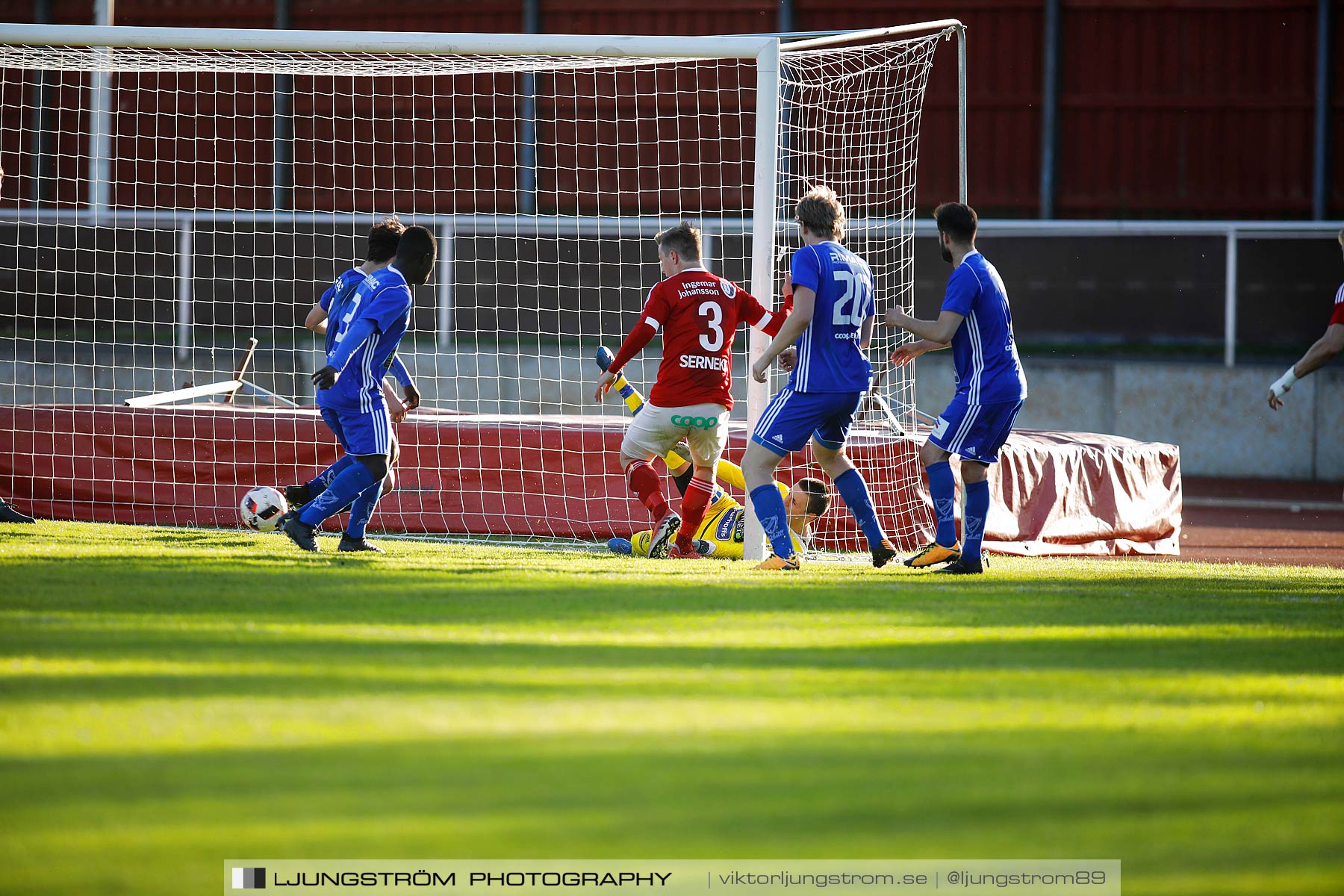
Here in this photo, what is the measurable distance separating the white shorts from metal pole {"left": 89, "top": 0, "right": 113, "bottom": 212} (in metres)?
4.60

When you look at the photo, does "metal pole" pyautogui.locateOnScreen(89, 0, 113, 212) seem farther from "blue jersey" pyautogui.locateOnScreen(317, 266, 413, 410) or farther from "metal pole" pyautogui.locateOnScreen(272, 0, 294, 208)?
"blue jersey" pyautogui.locateOnScreen(317, 266, 413, 410)

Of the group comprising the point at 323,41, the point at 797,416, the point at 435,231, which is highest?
the point at 435,231

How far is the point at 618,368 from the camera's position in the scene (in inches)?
279

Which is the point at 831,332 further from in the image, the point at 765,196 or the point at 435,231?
the point at 435,231

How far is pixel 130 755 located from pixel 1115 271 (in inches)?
745

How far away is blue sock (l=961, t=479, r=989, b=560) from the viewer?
6.73 m

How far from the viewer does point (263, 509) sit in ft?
25.9

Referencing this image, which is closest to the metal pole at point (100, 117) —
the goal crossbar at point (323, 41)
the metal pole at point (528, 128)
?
the goal crossbar at point (323, 41)

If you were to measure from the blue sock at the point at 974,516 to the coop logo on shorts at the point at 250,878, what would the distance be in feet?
16.2

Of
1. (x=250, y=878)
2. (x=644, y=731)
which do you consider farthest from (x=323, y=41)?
(x=250, y=878)

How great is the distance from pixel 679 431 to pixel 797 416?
948 mm

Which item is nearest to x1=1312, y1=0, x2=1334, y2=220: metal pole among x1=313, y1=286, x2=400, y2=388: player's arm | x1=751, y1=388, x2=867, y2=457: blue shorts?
x1=751, y1=388, x2=867, y2=457: blue shorts

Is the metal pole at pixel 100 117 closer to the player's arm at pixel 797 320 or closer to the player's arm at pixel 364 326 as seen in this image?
the player's arm at pixel 364 326

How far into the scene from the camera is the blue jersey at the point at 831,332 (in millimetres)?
6578
